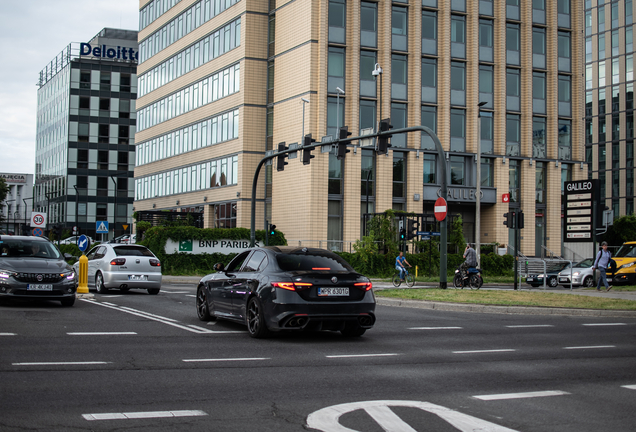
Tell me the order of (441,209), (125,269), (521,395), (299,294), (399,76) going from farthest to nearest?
(399,76) < (125,269) < (441,209) < (299,294) < (521,395)

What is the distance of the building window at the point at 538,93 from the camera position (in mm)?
50250

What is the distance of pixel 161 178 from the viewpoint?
202 ft

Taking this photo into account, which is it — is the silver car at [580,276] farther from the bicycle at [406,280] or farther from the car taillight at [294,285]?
the car taillight at [294,285]

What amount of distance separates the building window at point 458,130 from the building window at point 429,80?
1.83 meters

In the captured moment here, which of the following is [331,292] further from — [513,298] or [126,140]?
[126,140]

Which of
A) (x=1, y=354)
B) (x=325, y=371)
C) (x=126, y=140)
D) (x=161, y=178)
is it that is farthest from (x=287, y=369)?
(x=126, y=140)

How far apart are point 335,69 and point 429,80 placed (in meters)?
6.87

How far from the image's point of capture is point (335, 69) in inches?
1750

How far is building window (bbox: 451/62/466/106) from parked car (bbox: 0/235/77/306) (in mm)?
35439

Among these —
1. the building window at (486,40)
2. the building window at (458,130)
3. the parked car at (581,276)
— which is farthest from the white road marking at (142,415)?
the building window at (486,40)

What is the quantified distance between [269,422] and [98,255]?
1848 cm

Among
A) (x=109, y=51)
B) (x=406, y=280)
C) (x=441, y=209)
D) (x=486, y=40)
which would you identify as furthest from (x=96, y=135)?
(x=441, y=209)

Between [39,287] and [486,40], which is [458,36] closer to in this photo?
[486,40]

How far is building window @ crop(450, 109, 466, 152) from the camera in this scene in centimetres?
4772
